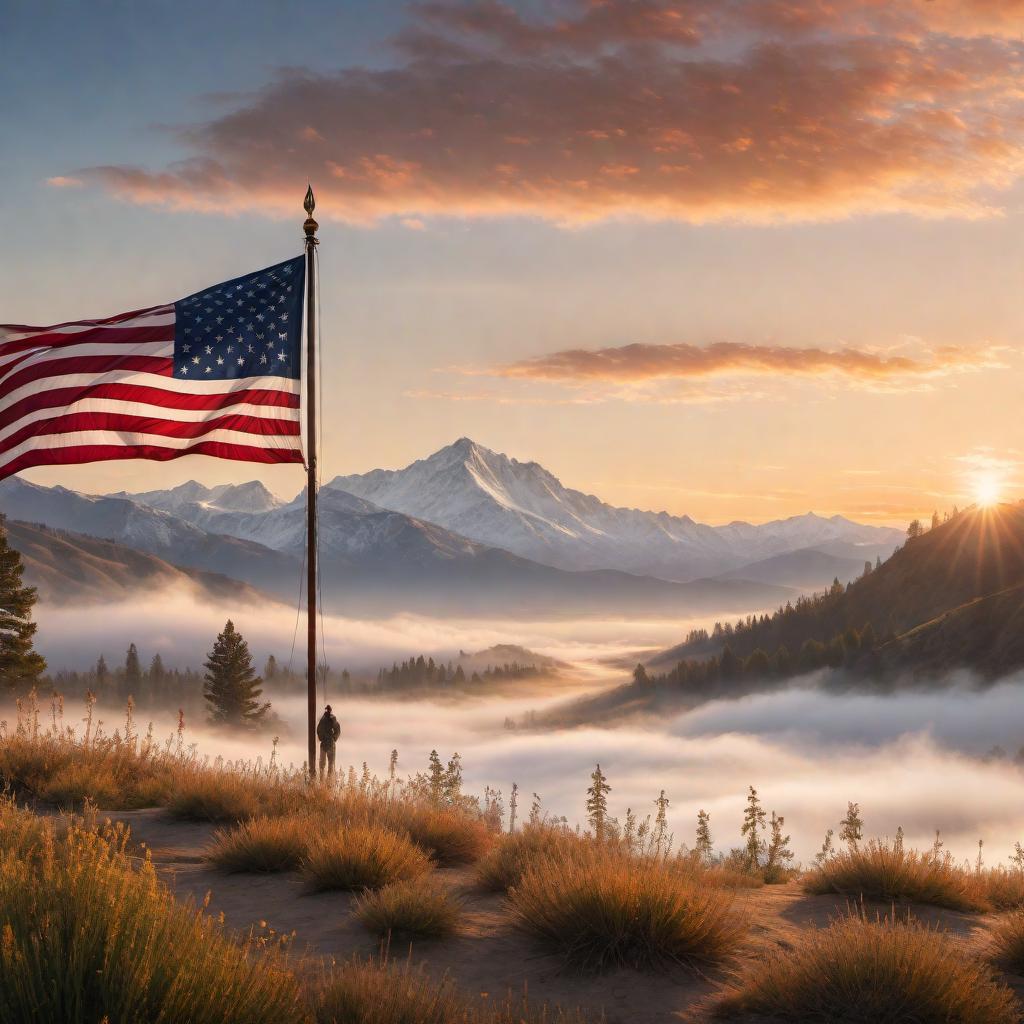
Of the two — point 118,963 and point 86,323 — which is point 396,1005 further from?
point 86,323

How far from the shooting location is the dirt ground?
6.91 meters

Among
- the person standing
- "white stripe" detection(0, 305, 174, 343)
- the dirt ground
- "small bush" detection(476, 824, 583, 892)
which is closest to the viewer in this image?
the dirt ground

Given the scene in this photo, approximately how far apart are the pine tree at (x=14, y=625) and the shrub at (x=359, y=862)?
44323 millimetres

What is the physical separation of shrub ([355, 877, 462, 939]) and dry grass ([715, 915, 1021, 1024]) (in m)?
2.59

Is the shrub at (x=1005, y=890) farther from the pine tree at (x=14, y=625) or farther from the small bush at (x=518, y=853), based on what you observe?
the pine tree at (x=14, y=625)

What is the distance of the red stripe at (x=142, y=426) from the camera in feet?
46.6

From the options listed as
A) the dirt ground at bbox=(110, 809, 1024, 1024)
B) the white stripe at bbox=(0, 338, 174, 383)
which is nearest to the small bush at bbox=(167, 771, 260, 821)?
the dirt ground at bbox=(110, 809, 1024, 1024)

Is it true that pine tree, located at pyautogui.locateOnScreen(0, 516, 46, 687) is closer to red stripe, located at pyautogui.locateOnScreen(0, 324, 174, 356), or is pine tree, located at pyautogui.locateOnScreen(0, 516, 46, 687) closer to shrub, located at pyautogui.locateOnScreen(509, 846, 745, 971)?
red stripe, located at pyautogui.locateOnScreen(0, 324, 174, 356)

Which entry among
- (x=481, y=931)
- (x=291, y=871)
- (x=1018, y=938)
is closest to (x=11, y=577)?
(x=291, y=871)

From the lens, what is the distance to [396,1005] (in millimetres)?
5766

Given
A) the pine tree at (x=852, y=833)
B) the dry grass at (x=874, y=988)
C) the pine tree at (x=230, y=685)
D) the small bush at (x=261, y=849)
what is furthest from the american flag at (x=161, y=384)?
the pine tree at (x=230, y=685)

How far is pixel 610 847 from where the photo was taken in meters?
10.1

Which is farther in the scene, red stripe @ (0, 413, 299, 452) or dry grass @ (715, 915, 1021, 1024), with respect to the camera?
red stripe @ (0, 413, 299, 452)

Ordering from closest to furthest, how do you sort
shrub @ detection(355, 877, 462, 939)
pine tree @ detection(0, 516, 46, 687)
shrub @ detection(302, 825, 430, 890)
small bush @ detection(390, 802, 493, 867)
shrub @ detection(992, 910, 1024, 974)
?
shrub @ detection(992, 910, 1024, 974)
shrub @ detection(355, 877, 462, 939)
shrub @ detection(302, 825, 430, 890)
small bush @ detection(390, 802, 493, 867)
pine tree @ detection(0, 516, 46, 687)
